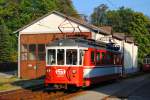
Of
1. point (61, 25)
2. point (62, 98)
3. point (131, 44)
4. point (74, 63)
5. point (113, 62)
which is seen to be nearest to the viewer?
point (62, 98)

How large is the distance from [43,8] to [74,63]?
59.6m

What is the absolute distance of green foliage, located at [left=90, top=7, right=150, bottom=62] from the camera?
309 ft

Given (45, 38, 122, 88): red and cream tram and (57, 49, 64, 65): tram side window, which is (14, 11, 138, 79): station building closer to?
(45, 38, 122, 88): red and cream tram

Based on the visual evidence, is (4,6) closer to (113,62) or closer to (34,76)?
(34,76)

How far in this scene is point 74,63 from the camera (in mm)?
24141

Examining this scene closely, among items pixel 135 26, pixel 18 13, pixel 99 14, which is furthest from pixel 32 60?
pixel 99 14

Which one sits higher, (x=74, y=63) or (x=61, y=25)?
(x=61, y=25)

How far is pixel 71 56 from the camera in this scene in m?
24.2

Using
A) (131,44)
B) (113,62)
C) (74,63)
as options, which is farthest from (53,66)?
(131,44)

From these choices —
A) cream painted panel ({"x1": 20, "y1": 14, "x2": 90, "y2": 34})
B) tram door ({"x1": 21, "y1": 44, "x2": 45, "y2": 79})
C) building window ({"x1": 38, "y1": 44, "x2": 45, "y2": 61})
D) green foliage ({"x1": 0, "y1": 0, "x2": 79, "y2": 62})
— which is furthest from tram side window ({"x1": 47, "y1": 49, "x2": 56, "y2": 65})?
green foliage ({"x1": 0, "y1": 0, "x2": 79, "y2": 62})

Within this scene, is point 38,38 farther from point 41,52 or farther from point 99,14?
point 99,14

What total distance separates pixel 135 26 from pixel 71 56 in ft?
250

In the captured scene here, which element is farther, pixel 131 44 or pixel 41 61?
pixel 131 44

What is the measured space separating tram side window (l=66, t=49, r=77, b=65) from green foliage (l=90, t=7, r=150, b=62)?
209ft
